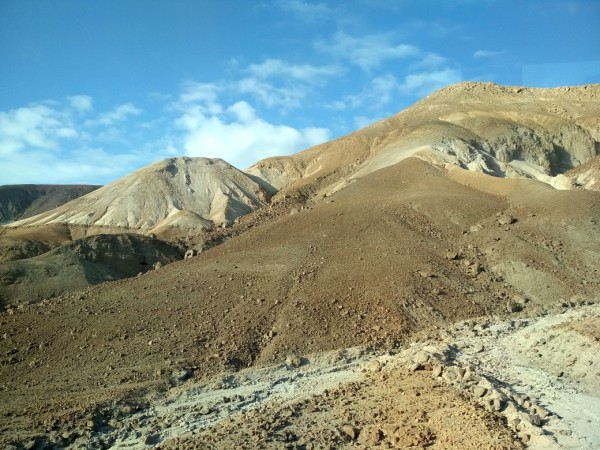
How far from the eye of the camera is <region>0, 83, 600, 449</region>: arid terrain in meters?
10.5

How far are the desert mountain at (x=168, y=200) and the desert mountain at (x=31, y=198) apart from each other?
134 feet

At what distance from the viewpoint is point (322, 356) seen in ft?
48.2

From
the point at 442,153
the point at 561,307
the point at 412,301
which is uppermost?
the point at 442,153

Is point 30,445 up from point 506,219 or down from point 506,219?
down

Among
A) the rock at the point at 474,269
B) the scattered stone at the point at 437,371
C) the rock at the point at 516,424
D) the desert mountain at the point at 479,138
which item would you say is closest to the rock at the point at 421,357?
the scattered stone at the point at 437,371

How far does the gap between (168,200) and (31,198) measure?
5698cm

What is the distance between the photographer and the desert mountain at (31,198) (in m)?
91.4

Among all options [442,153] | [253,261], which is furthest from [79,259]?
[442,153]

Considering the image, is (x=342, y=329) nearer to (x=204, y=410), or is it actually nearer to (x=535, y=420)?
(x=204, y=410)

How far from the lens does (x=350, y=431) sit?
9977mm

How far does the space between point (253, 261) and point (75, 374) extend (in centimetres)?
773

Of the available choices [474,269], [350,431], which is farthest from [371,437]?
[474,269]

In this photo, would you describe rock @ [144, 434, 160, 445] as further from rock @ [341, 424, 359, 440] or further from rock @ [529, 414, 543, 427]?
rock @ [529, 414, 543, 427]

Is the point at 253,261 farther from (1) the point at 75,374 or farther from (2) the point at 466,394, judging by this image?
(2) the point at 466,394
